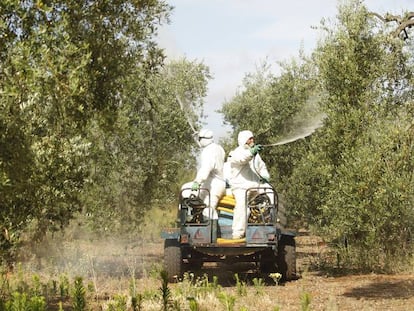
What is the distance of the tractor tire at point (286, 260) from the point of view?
14.6 meters

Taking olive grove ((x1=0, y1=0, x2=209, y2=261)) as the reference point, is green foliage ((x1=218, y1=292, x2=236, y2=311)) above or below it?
below

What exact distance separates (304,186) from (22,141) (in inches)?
524

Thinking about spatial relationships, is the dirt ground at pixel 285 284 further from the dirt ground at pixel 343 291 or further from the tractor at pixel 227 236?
the tractor at pixel 227 236

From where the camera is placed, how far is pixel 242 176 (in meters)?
14.5

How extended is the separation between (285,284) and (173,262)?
2.16 m

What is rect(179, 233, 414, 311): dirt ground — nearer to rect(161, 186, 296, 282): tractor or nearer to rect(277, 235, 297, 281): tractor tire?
rect(277, 235, 297, 281): tractor tire

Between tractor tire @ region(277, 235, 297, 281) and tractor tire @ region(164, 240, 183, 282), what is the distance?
1957 millimetres

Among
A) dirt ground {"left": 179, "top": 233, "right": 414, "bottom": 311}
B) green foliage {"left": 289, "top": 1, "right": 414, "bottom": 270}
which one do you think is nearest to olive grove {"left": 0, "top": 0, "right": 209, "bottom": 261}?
dirt ground {"left": 179, "top": 233, "right": 414, "bottom": 311}

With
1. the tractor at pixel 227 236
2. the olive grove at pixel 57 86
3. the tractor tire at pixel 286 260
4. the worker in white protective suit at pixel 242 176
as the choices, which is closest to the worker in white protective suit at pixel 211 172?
the tractor at pixel 227 236

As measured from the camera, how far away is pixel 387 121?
15320mm

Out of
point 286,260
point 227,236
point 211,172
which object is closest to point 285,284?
point 286,260

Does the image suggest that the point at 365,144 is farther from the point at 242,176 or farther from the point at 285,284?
the point at 285,284

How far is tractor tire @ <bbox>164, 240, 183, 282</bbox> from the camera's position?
1426 cm

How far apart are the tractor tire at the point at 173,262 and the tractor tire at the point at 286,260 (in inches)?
77.0
